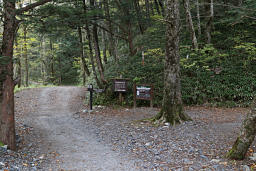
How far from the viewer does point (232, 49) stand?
44.2ft

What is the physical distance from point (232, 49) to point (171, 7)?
789 cm

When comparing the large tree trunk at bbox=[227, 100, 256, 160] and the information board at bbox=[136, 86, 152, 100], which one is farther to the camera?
the information board at bbox=[136, 86, 152, 100]

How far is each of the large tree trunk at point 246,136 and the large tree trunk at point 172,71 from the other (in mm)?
3313

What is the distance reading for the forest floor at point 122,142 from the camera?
4.88 m

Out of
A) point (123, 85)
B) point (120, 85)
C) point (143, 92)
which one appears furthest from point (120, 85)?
point (143, 92)

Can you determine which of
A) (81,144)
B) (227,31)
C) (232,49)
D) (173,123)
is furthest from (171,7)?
(227,31)

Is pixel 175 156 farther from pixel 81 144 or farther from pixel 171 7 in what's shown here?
pixel 171 7

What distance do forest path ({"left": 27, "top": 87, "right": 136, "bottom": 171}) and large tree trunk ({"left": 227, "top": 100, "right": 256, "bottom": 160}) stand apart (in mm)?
2309

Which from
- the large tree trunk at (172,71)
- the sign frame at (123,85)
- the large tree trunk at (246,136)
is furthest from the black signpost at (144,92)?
the large tree trunk at (246,136)

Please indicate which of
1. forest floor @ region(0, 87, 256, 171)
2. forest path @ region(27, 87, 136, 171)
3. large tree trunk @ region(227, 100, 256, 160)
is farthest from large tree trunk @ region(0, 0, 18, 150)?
large tree trunk @ region(227, 100, 256, 160)

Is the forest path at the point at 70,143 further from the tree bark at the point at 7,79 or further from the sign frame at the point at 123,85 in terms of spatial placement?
the sign frame at the point at 123,85

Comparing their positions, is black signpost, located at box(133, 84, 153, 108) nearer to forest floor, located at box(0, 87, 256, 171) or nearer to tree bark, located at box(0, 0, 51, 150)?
forest floor, located at box(0, 87, 256, 171)

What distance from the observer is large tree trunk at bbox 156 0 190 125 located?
24.9 ft

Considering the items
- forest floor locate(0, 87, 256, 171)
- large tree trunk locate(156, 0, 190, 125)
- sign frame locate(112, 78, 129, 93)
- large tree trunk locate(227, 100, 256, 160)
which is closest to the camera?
large tree trunk locate(227, 100, 256, 160)
